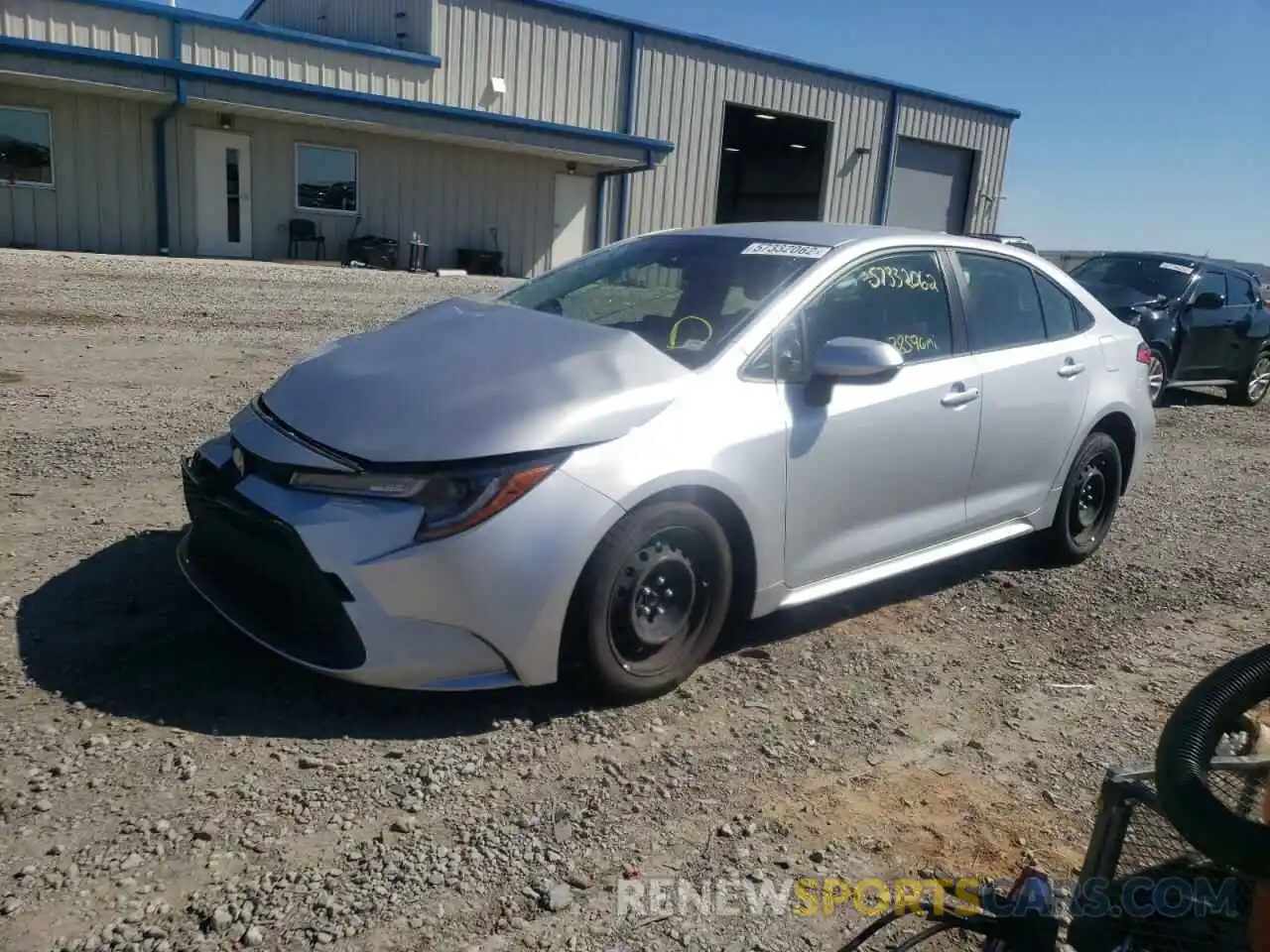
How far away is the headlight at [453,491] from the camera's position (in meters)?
3.23

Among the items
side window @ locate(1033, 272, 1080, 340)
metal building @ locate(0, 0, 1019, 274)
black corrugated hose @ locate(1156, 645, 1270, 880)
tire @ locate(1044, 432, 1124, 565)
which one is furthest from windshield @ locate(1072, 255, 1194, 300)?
metal building @ locate(0, 0, 1019, 274)

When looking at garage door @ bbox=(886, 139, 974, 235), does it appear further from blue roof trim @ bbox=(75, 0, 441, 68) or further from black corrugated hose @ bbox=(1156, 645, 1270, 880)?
black corrugated hose @ bbox=(1156, 645, 1270, 880)

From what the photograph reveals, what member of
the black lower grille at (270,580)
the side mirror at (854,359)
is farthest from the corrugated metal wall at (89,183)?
the side mirror at (854,359)

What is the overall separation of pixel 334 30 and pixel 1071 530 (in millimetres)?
22339

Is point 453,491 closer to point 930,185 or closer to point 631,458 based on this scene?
point 631,458

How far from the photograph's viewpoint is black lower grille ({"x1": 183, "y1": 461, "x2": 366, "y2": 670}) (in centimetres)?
328

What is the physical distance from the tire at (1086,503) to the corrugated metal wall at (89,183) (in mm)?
16135

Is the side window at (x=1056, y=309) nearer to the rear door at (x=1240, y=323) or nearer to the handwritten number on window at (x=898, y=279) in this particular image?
the handwritten number on window at (x=898, y=279)

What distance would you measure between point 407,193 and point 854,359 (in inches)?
706

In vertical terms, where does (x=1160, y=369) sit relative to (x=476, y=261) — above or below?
below

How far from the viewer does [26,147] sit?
16.4 metres

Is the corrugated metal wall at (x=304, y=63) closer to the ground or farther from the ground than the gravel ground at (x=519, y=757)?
farther from the ground

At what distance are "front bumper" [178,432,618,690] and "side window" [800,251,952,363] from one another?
138cm

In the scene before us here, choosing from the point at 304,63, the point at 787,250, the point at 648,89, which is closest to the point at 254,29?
the point at 304,63
